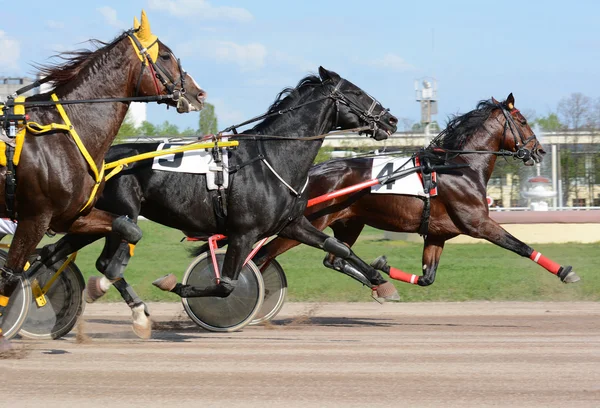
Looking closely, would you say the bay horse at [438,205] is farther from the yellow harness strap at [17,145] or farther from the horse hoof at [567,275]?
the yellow harness strap at [17,145]

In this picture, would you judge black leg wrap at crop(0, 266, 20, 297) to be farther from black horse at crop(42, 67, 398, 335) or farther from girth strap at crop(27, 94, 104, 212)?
black horse at crop(42, 67, 398, 335)

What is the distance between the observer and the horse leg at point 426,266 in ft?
28.7

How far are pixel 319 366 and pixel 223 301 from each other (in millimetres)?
2144

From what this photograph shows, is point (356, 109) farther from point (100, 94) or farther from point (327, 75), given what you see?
point (100, 94)

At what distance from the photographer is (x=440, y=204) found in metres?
8.73

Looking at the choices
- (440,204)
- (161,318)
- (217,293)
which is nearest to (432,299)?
(440,204)

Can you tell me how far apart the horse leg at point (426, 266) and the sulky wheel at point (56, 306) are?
116 inches

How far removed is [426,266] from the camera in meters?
8.87

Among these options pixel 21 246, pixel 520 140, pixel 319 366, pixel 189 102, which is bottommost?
pixel 319 366

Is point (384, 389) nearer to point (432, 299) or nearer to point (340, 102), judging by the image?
point (340, 102)

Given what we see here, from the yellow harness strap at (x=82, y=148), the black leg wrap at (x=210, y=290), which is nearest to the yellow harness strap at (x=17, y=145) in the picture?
the yellow harness strap at (x=82, y=148)

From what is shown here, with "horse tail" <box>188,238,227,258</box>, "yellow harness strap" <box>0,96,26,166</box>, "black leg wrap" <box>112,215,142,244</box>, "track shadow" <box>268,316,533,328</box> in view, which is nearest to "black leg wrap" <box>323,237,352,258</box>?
"horse tail" <box>188,238,227,258</box>

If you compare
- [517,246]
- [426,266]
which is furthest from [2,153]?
[517,246]

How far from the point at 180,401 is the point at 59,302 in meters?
2.98
